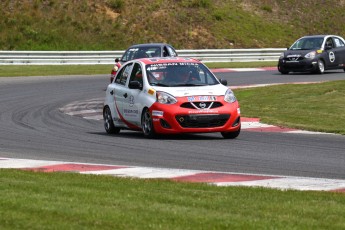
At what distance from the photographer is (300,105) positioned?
76.0 ft

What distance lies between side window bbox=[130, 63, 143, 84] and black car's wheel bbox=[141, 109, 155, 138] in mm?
843

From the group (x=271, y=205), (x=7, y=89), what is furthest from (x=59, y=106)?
(x=271, y=205)

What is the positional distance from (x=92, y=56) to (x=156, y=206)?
38.4 metres

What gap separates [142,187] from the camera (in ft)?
33.8

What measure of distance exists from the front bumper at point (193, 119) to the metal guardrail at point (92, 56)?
29.2 m

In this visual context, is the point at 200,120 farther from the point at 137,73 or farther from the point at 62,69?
the point at 62,69

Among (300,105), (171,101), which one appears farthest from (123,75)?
(300,105)

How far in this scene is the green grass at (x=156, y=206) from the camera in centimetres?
774

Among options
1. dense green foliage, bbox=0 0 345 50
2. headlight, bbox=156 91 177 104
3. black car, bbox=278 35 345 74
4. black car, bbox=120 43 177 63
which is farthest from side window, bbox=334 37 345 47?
headlight, bbox=156 91 177 104

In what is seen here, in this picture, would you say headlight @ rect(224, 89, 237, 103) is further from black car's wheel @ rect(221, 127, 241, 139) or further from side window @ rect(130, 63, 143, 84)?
A: side window @ rect(130, 63, 143, 84)

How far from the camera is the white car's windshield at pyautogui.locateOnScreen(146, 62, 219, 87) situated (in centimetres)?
1736

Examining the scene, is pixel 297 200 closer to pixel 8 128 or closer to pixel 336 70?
pixel 8 128

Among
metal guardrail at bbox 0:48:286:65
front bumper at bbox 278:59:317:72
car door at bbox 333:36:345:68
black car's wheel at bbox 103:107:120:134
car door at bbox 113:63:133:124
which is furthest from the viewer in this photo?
metal guardrail at bbox 0:48:286:65

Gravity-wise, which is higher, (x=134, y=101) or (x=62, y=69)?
(x=134, y=101)
